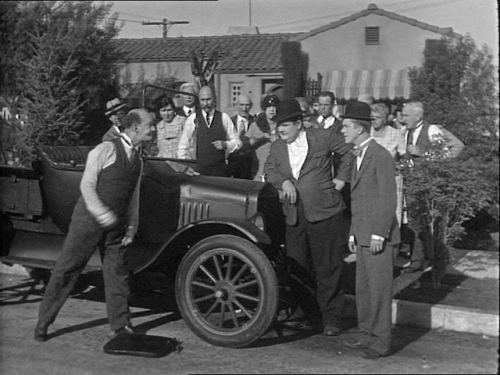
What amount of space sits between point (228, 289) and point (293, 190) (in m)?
0.75

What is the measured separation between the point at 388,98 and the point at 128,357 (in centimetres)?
300

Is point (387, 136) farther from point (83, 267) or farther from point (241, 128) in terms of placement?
point (83, 267)

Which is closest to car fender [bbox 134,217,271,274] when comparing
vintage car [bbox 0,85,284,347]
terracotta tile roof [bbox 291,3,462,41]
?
vintage car [bbox 0,85,284,347]

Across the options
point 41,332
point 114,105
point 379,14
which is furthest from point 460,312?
point 41,332

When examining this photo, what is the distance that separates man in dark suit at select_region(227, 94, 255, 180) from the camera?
489cm

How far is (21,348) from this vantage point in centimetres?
449

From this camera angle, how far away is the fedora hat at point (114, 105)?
14.9 feet

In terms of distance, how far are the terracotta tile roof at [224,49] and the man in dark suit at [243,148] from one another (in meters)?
0.24

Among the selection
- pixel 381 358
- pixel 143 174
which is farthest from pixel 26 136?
pixel 381 358

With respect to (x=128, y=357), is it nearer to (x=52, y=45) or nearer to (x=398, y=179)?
(x=52, y=45)

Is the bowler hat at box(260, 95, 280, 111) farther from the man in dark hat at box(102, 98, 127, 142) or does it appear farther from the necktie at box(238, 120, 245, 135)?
the man in dark hat at box(102, 98, 127, 142)

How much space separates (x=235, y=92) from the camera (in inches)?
195

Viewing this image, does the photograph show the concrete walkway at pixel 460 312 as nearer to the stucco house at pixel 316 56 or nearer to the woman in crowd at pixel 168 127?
the stucco house at pixel 316 56

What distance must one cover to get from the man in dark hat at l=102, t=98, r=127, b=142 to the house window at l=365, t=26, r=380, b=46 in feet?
6.05
